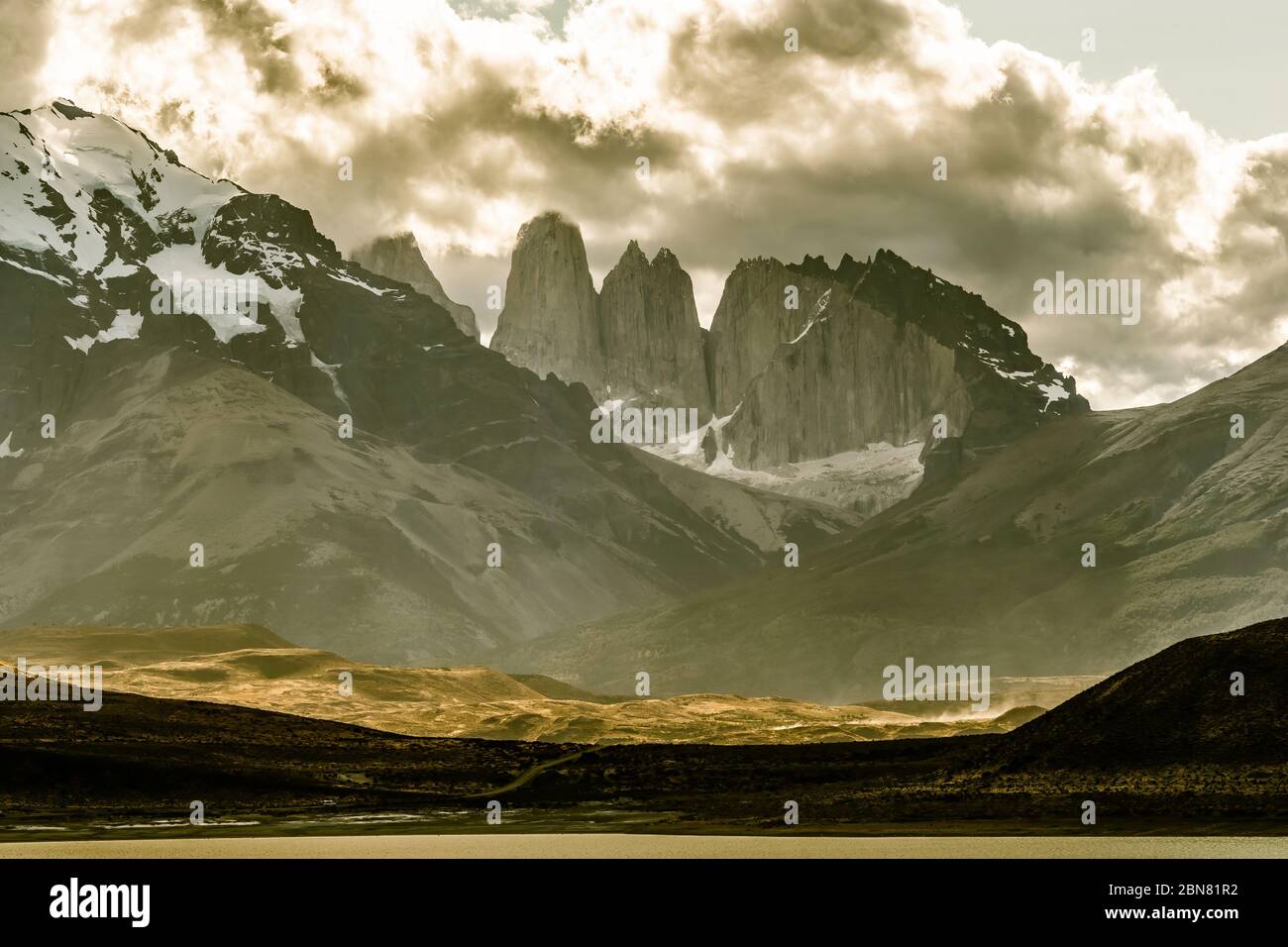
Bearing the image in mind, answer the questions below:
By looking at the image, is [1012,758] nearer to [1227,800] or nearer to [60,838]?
[1227,800]

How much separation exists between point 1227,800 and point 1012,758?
76.6ft

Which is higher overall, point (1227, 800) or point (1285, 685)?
point (1285, 685)
